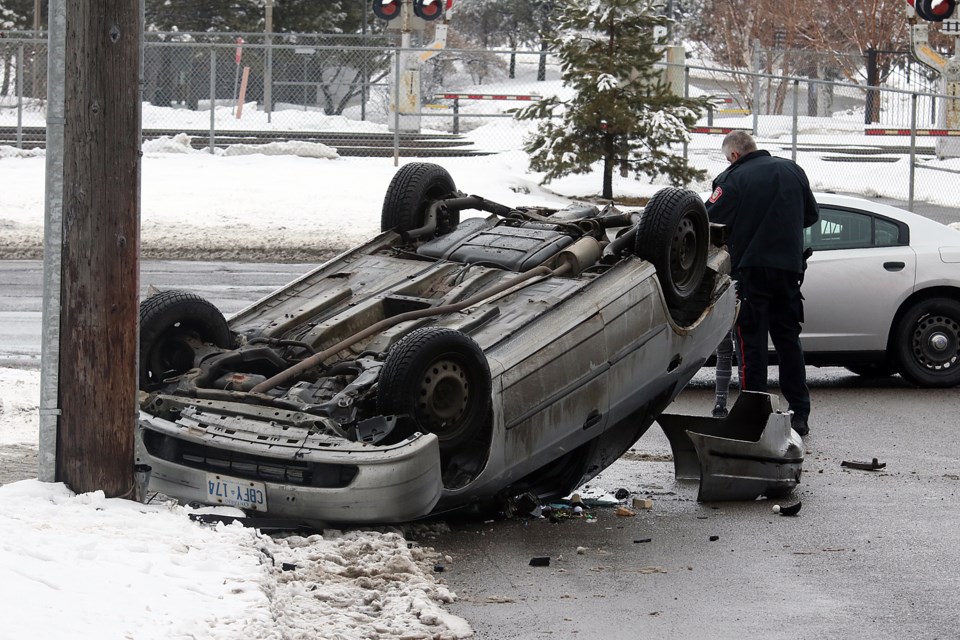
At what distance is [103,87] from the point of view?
576 centimetres

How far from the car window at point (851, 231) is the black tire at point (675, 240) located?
3469 mm

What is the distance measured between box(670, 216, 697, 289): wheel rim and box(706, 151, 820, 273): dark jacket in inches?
44.3

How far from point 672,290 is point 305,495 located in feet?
8.14

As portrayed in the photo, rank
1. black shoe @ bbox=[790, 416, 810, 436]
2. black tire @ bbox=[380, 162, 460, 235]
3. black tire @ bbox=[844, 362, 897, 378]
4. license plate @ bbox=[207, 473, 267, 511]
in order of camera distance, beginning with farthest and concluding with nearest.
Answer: black tire @ bbox=[844, 362, 897, 378] < black shoe @ bbox=[790, 416, 810, 436] < black tire @ bbox=[380, 162, 460, 235] < license plate @ bbox=[207, 473, 267, 511]

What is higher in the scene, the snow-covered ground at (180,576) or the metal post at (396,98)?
the metal post at (396,98)

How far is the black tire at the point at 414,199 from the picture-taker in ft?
27.9

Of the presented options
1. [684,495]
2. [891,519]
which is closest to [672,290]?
[684,495]

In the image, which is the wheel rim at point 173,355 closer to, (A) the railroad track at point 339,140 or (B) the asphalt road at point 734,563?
(B) the asphalt road at point 734,563

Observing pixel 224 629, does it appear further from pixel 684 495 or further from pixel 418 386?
pixel 684 495

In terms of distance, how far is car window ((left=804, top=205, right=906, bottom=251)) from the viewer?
431 inches

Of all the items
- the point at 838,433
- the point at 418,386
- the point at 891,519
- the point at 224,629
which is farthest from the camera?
the point at 838,433

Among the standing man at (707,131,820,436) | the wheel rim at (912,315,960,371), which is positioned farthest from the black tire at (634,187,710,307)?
the wheel rim at (912,315,960,371)

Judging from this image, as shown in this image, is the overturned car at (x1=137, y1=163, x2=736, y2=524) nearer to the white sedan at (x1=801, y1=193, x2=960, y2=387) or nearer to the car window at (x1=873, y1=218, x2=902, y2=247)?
the white sedan at (x1=801, y1=193, x2=960, y2=387)

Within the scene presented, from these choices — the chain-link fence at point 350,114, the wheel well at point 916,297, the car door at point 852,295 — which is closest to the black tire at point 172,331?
the car door at point 852,295
